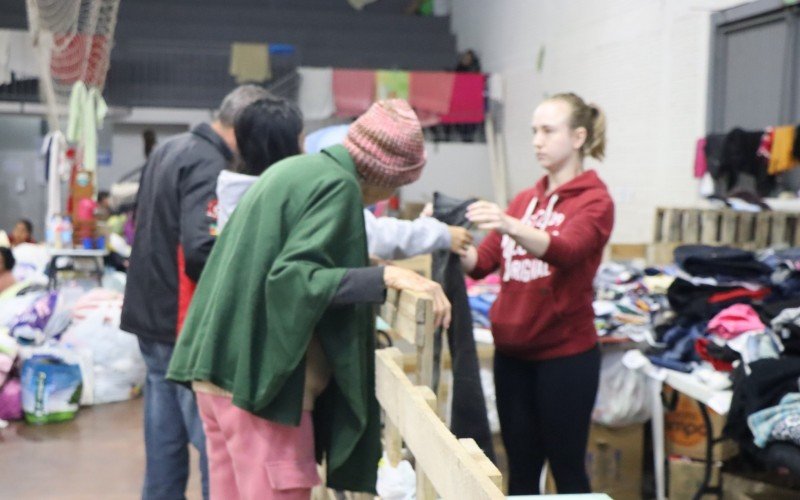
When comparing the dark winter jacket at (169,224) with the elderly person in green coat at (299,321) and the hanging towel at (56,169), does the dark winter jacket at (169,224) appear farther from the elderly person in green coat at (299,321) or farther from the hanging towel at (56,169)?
the hanging towel at (56,169)

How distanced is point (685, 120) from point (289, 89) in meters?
5.94

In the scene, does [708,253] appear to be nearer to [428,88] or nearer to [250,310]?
[250,310]

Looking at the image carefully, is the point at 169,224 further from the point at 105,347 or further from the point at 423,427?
the point at 105,347

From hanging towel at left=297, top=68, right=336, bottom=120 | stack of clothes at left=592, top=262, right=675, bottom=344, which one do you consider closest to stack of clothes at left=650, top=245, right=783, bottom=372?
stack of clothes at left=592, top=262, right=675, bottom=344

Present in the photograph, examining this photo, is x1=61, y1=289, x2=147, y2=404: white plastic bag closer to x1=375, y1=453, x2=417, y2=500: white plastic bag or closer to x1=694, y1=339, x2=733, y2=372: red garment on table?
x1=694, y1=339, x2=733, y2=372: red garment on table

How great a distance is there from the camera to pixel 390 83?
1141cm

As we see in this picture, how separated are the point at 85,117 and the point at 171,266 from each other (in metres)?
5.58

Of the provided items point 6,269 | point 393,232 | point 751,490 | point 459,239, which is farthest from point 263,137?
point 6,269

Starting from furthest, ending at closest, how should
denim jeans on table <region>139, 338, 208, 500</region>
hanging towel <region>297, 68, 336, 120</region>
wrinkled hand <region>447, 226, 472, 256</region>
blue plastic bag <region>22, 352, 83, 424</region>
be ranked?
hanging towel <region>297, 68, 336, 120</region> < blue plastic bag <region>22, 352, 83, 424</region> < denim jeans on table <region>139, 338, 208, 500</region> < wrinkled hand <region>447, 226, 472, 256</region>

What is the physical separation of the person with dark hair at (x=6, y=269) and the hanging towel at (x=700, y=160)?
4.84 metres

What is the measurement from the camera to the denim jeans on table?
2.75 meters

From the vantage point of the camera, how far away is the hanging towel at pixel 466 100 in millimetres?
11586

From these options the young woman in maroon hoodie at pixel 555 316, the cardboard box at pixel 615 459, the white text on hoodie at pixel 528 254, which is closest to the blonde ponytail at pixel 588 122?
the young woman in maroon hoodie at pixel 555 316

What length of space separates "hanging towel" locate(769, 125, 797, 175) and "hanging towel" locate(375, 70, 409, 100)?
5.89 metres
